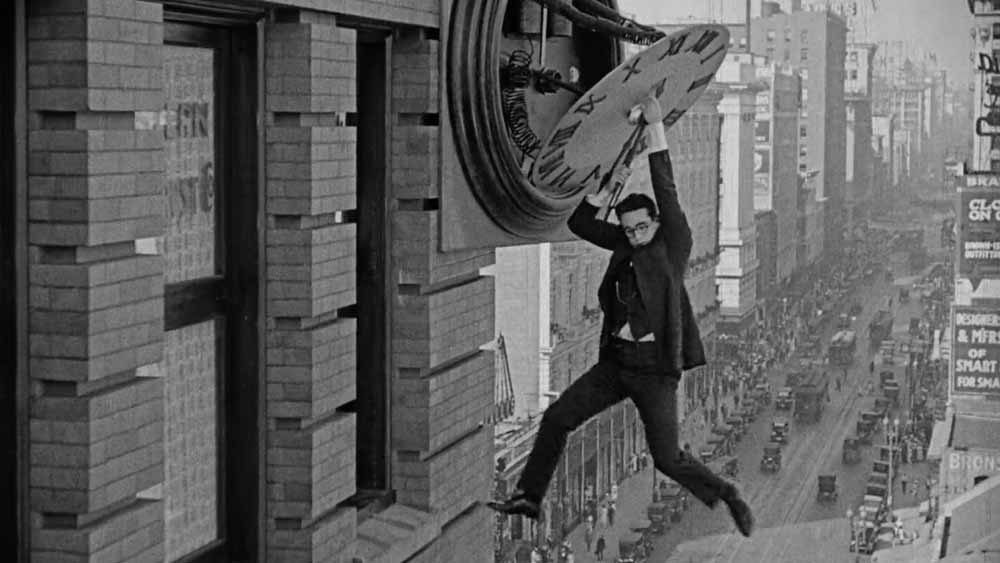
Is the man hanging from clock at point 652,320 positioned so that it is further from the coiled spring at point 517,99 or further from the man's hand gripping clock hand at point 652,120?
the coiled spring at point 517,99

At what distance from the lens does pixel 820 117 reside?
646cm

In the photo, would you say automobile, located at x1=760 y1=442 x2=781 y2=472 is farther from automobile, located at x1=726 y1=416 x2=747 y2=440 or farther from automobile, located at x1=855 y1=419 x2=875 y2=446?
automobile, located at x1=855 y1=419 x2=875 y2=446

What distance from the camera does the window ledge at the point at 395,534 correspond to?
340 cm

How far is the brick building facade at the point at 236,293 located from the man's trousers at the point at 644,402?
0.30 meters

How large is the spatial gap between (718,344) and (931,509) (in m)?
1.13

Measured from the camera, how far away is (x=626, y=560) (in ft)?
18.1

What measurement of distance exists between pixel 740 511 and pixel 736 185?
92.5 inches

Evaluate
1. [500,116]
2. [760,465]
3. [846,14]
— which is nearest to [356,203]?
[500,116]

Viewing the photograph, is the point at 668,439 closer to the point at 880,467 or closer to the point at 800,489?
the point at 800,489

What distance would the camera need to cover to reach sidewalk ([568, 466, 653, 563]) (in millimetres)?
Result: 5305

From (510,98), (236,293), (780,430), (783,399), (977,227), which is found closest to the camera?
(236,293)

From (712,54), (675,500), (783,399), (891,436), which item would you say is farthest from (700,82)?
(891,436)

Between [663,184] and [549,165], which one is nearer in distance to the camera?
[663,184]

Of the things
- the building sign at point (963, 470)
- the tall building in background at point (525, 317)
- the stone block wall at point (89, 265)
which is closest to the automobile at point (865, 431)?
the building sign at point (963, 470)
